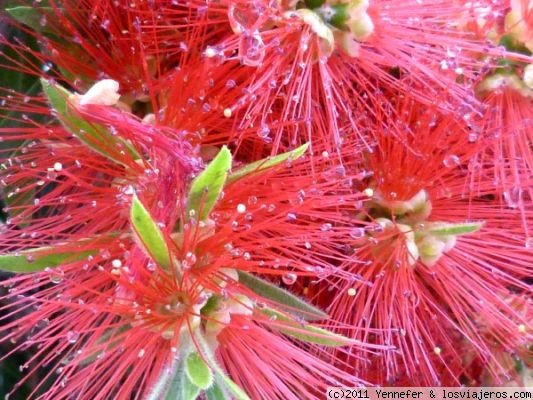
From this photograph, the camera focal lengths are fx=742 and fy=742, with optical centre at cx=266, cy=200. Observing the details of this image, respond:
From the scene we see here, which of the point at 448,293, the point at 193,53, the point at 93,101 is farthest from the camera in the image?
the point at 448,293

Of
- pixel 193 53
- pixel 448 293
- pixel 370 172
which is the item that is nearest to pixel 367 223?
pixel 370 172

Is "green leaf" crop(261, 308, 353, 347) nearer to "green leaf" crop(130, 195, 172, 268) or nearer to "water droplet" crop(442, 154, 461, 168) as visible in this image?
"green leaf" crop(130, 195, 172, 268)

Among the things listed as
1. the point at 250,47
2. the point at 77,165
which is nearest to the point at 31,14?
the point at 77,165

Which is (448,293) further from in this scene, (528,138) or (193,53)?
(193,53)

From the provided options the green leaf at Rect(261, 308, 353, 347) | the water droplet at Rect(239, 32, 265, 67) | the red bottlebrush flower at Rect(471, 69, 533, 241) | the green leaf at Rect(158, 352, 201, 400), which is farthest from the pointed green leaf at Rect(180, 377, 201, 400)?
the red bottlebrush flower at Rect(471, 69, 533, 241)

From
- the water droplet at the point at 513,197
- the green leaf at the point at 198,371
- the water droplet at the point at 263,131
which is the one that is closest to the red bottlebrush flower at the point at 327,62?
the water droplet at the point at 263,131

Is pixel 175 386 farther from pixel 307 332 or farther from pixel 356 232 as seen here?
pixel 356 232

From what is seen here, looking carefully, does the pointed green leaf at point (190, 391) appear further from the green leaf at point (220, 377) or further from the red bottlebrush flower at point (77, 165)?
the red bottlebrush flower at point (77, 165)
